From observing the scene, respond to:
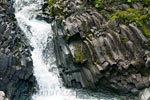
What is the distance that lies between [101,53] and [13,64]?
41.4 ft

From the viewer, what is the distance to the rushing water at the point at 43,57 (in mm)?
29859

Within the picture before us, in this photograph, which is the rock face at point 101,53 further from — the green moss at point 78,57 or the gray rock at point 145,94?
the gray rock at point 145,94

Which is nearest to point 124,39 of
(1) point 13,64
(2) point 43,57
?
(2) point 43,57

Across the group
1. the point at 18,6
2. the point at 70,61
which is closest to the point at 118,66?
the point at 70,61

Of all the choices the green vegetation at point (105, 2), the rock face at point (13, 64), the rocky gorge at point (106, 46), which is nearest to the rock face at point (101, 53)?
the rocky gorge at point (106, 46)

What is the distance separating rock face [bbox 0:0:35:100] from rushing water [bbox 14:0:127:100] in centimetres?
269

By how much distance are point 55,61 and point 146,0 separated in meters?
18.9

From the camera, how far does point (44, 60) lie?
3534cm

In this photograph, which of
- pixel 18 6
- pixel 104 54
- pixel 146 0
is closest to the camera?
pixel 104 54

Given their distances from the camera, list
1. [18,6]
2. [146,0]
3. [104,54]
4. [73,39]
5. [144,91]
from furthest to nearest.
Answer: [18,6] < [146,0] < [73,39] < [104,54] < [144,91]

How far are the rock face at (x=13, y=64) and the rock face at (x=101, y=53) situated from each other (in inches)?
254

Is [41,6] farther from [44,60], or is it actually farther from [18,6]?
[44,60]

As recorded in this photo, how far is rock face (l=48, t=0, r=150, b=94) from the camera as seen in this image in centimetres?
2942

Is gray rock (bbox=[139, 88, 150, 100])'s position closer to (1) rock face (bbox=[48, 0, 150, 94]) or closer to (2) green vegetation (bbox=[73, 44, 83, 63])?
(1) rock face (bbox=[48, 0, 150, 94])
